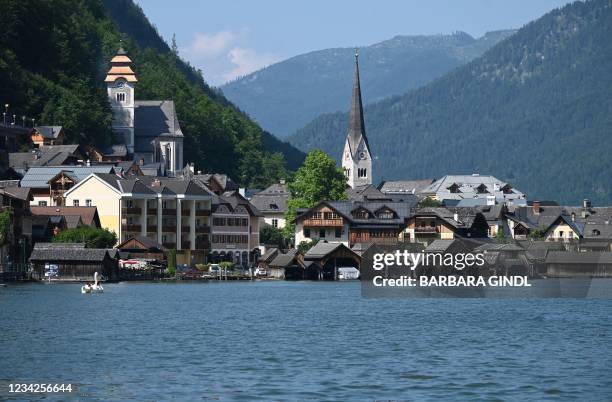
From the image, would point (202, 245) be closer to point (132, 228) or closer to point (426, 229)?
point (132, 228)

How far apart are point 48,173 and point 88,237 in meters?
23.1

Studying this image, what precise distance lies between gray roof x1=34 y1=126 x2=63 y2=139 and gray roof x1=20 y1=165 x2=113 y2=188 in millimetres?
19554

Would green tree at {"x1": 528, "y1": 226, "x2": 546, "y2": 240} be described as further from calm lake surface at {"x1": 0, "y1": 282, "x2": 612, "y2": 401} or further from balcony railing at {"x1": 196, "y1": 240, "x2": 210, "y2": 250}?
calm lake surface at {"x1": 0, "y1": 282, "x2": 612, "y2": 401}

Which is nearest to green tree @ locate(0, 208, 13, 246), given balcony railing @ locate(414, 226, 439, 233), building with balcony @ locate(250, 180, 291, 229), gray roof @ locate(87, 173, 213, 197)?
gray roof @ locate(87, 173, 213, 197)

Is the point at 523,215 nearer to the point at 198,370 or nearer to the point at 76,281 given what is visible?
the point at 76,281

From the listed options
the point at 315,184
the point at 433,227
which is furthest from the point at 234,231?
the point at 433,227

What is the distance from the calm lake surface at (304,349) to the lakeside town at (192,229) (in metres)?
32.5

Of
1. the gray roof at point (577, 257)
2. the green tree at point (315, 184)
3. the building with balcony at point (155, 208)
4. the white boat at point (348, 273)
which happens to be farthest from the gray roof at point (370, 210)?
the gray roof at point (577, 257)

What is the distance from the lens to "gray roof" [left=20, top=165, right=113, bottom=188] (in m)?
150

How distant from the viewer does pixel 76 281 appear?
121 m

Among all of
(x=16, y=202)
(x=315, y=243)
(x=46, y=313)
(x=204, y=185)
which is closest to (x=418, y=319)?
(x=46, y=313)

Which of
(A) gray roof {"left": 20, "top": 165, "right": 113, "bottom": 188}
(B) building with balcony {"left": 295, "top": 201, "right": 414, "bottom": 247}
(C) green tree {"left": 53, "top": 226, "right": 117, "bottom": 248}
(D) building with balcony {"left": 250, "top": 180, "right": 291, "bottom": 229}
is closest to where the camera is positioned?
(C) green tree {"left": 53, "top": 226, "right": 117, "bottom": 248}

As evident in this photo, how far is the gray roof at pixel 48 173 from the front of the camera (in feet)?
492

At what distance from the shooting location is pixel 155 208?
14938 centimetres
